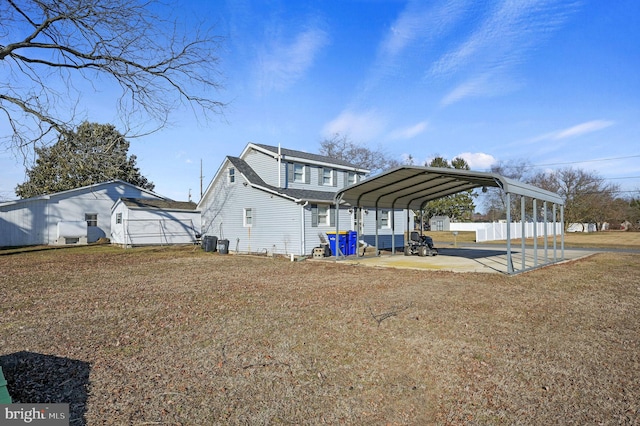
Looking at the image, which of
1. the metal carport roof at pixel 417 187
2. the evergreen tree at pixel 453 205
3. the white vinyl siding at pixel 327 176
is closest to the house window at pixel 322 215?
the metal carport roof at pixel 417 187

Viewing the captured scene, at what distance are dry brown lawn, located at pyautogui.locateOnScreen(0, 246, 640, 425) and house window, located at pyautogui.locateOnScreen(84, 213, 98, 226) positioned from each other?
65.8ft

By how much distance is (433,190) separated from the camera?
51.9 feet

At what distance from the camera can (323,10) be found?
11.2 meters

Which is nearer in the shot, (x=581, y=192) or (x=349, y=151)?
(x=349, y=151)

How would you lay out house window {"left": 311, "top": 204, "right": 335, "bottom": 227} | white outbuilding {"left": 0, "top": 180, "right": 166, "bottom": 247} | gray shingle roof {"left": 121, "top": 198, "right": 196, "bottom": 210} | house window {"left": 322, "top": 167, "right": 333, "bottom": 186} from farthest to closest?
1. gray shingle roof {"left": 121, "top": 198, "right": 196, "bottom": 210}
2. white outbuilding {"left": 0, "top": 180, "right": 166, "bottom": 247}
3. house window {"left": 322, "top": 167, "right": 333, "bottom": 186}
4. house window {"left": 311, "top": 204, "right": 335, "bottom": 227}

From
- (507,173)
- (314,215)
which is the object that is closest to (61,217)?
(314,215)

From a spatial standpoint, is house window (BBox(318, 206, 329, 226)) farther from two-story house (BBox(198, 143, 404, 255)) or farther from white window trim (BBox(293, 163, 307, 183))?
white window trim (BBox(293, 163, 307, 183))

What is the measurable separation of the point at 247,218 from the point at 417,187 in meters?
8.95

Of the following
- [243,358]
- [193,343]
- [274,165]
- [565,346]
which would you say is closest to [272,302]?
[193,343]

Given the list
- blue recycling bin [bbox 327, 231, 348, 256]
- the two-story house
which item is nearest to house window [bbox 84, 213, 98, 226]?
the two-story house

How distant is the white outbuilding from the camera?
23359 millimetres

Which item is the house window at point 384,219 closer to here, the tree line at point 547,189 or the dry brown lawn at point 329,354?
the dry brown lawn at point 329,354

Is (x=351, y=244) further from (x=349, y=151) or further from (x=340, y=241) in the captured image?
(x=349, y=151)

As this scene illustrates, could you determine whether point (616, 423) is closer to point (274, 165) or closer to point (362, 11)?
point (362, 11)
